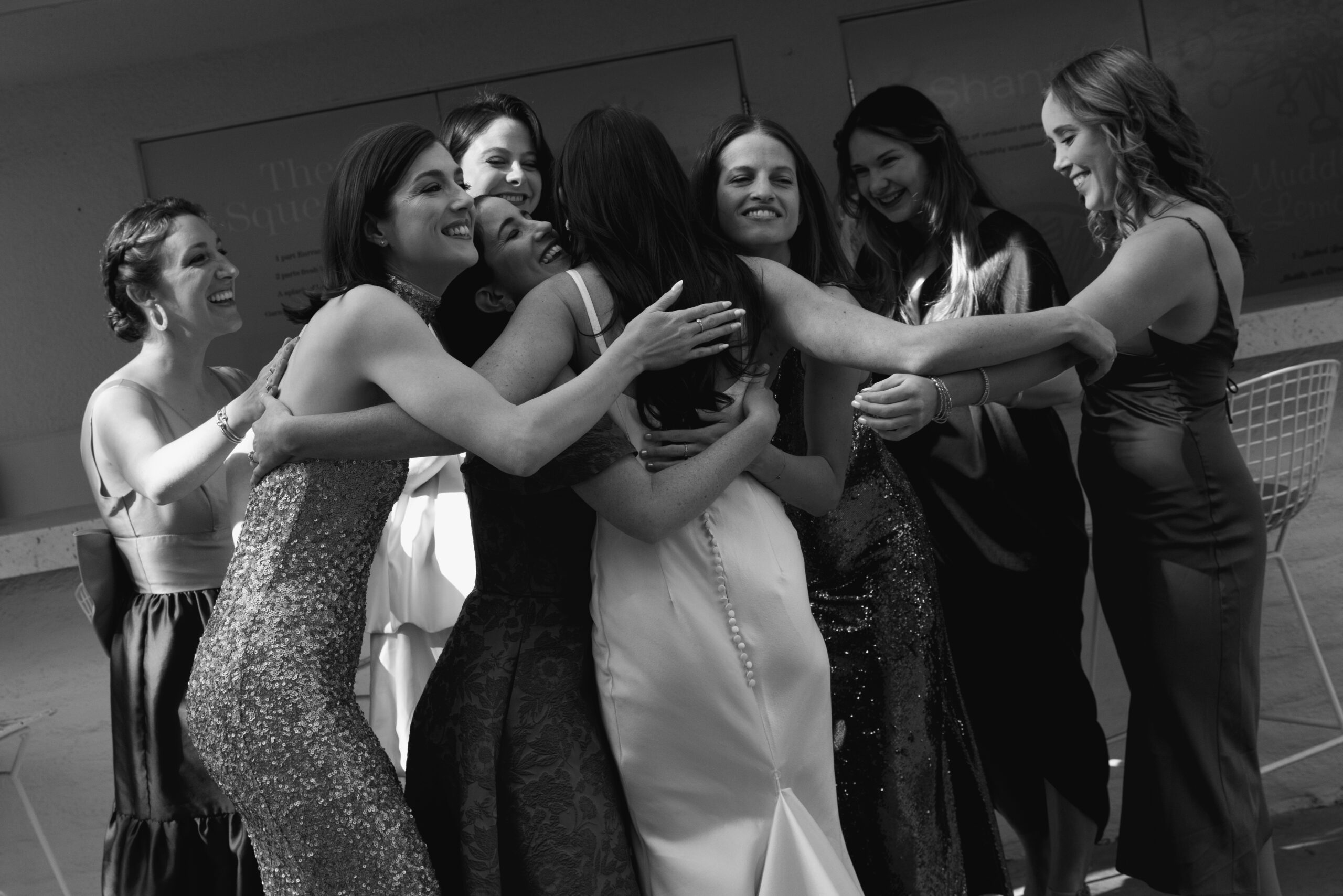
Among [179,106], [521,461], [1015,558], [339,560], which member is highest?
[179,106]

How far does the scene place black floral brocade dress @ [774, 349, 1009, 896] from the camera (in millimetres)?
2494

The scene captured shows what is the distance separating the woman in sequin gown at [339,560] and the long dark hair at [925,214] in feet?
4.08

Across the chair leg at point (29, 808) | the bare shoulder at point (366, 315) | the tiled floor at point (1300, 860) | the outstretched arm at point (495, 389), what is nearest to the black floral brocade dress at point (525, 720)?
the outstretched arm at point (495, 389)

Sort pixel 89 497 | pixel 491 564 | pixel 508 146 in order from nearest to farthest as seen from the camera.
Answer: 1. pixel 491 564
2. pixel 508 146
3. pixel 89 497

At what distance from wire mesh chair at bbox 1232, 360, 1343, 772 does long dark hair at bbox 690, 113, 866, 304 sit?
127 cm

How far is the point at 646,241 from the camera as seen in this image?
2.04 m

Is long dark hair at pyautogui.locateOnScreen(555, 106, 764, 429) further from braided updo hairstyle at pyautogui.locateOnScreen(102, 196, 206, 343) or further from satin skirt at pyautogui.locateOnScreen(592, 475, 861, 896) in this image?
braided updo hairstyle at pyautogui.locateOnScreen(102, 196, 206, 343)

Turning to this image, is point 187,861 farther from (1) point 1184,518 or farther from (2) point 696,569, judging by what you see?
(1) point 1184,518

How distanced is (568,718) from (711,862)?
290 millimetres

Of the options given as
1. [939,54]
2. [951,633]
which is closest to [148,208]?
[951,633]

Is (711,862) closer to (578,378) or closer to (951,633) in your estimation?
(578,378)

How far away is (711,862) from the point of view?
6.25ft

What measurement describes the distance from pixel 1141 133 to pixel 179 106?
9.52 feet

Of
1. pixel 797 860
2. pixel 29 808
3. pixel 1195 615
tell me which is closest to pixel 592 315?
pixel 797 860
